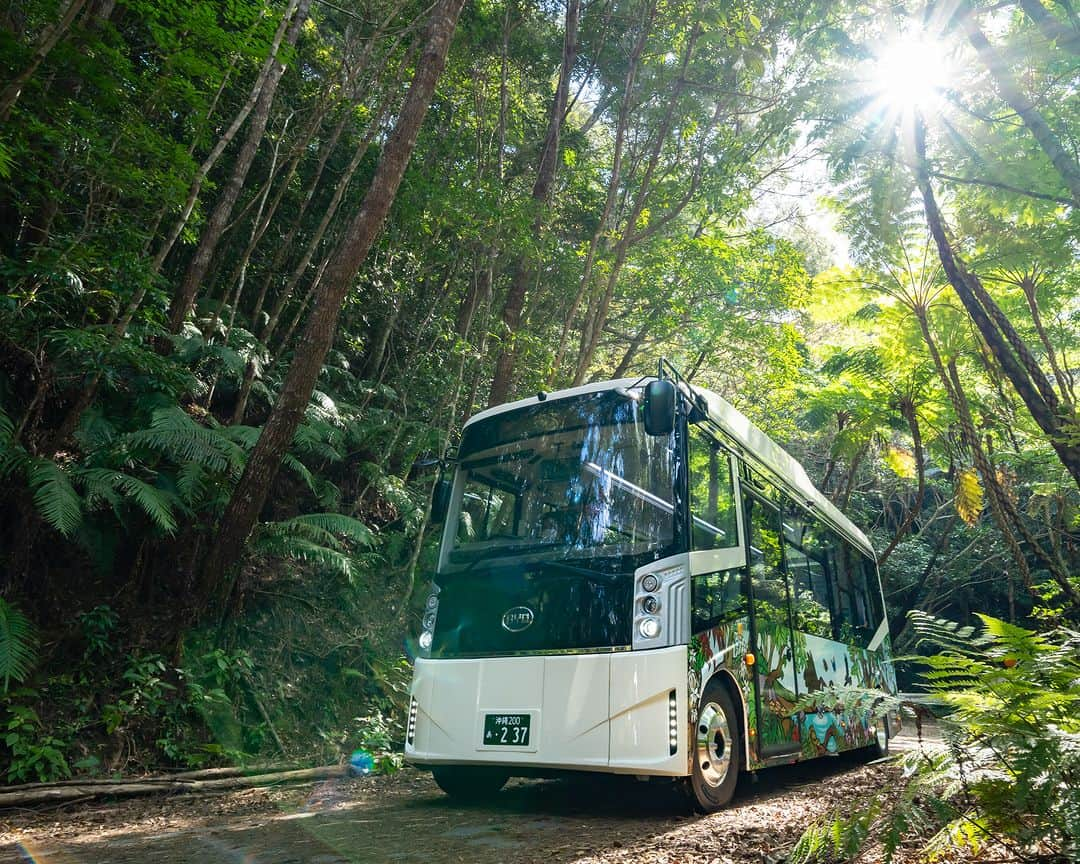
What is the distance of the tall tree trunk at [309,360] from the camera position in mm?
8234

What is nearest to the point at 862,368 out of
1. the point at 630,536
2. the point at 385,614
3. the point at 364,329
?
the point at 364,329

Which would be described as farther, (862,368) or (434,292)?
(862,368)

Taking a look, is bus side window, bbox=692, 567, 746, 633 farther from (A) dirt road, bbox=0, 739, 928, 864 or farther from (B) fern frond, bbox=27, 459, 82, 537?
(B) fern frond, bbox=27, 459, 82, 537

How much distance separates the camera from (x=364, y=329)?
15727 millimetres

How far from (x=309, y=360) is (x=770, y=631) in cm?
539

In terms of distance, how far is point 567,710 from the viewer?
539 centimetres

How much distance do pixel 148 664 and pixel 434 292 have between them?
9.97 metres

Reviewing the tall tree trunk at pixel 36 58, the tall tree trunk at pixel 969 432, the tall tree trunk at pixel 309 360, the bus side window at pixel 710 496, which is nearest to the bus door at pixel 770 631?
the bus side window at pixel 710 496

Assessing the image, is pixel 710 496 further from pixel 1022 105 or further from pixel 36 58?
pixel 36 58

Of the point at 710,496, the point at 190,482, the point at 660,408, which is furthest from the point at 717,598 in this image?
the point at 190,482

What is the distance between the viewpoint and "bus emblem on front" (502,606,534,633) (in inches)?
227

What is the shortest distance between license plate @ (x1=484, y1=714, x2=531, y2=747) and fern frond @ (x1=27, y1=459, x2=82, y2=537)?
400cm

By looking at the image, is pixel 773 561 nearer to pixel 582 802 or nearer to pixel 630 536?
pixel 630 536

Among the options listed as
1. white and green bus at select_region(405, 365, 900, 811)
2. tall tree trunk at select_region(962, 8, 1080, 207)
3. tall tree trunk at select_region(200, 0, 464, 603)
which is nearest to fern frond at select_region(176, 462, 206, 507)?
tall tree trunk at select_region(200, 0, 464, 603)
